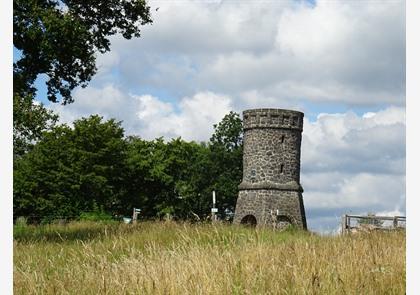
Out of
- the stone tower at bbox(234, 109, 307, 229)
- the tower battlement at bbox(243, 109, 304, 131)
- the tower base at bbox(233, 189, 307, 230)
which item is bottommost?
the tower base at bbox(233, 189, 307, 230)

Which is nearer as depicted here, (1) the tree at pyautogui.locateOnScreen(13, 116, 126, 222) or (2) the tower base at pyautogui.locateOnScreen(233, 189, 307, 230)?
(2) the tower base at pyautogui.locateOnScreen(233, 189, 307, 230)

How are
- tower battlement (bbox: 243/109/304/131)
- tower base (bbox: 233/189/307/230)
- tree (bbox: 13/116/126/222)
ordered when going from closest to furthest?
tower base (bbox: 233/189/307/230), tower battlement (bbox: 243/109/304/131), tree (bbox: 13/116/126/222)

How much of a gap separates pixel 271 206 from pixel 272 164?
2.87 m

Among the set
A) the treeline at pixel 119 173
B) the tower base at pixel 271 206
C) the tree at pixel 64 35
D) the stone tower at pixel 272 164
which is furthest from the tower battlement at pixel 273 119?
the tree at pixel 64 35

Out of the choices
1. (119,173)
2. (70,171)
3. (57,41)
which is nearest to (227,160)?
(119,173)

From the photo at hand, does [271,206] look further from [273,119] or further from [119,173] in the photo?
[119,173]

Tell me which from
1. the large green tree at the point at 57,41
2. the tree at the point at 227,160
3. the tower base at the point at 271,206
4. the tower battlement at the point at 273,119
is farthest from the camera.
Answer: the tree at the point at 227,160

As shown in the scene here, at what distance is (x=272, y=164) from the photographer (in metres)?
38.9

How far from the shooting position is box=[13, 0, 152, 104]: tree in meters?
15.7

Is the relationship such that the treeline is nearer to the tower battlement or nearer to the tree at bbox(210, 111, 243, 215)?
the tree at bbox(210, 111, 243, 215)

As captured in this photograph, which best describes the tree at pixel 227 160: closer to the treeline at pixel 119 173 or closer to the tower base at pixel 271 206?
the treeline at pixel 119 173

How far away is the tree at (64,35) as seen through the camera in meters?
15.7

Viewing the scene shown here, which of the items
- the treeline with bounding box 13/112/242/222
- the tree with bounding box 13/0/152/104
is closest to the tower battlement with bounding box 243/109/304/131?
the treeline with bounding box 13/112/242/222
